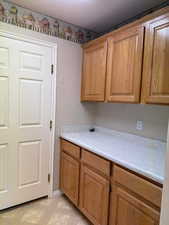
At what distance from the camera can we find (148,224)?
1.10 metres

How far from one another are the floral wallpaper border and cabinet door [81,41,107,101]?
284mm

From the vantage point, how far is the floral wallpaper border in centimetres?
180

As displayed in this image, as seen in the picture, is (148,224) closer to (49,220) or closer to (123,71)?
(49,220)

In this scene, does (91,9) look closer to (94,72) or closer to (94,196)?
(94,72)

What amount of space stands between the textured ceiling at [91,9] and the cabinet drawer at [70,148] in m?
1.62

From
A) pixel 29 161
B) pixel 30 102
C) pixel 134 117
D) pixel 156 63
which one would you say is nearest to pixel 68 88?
pixel 30 102

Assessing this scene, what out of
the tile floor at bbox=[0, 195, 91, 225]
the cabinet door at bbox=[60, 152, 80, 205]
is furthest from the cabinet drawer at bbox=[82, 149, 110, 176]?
the tile floor at bbox=[0, 195, 91, 225]

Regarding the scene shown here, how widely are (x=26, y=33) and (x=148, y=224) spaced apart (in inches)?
88.5

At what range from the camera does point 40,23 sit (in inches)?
79.4

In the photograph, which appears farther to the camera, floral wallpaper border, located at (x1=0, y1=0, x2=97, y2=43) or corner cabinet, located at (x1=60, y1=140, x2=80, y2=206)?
corner cabinet, located at (x1=60, y1=140, x2=80, y2=206)

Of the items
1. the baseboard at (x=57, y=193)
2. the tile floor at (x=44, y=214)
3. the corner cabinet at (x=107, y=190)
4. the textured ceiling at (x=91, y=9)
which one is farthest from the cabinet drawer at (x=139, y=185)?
the textured ceiling at (x=91, y=9)

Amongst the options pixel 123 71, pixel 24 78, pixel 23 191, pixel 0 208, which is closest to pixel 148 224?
pixel 123 71

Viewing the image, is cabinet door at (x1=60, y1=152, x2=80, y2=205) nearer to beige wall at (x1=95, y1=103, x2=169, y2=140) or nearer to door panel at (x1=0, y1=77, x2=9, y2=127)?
Result: beige wall at (x1=95, y1=103, x2=169, y2=140)

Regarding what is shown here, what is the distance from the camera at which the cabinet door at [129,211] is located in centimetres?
109
